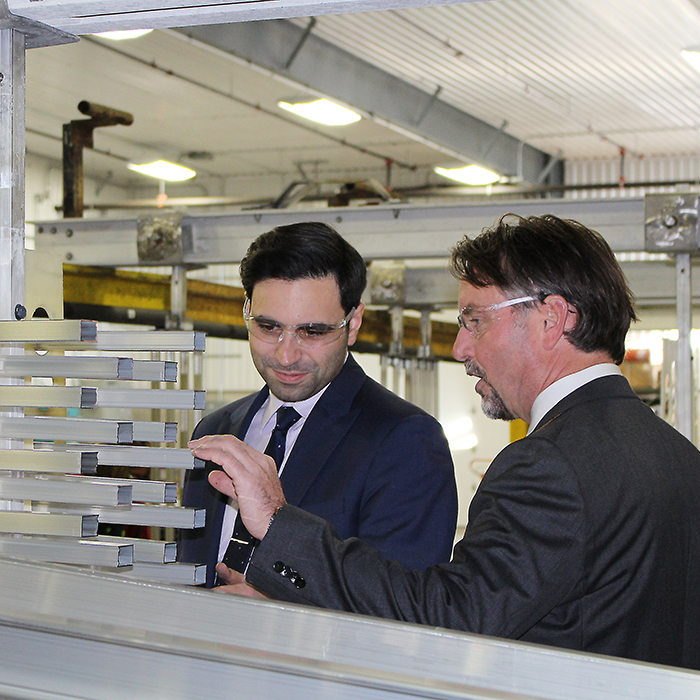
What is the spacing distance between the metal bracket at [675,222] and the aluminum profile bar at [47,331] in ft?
7.11

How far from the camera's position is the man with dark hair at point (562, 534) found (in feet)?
3.35

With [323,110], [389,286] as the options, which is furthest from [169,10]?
[323,110]

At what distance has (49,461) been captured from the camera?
40.8 inches

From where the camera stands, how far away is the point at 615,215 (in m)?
2.90

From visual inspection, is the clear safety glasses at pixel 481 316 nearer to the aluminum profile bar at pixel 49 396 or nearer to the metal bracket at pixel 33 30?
the aluminum profile bar at pixel 49 396

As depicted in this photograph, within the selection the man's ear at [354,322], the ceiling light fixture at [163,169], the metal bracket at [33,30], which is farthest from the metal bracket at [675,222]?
the ceiling light fixture at [163,169]

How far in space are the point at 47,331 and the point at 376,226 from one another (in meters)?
2.23

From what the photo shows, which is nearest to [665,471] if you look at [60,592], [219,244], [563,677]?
[563,677]

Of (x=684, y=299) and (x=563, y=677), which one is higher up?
(x=684, y=299)

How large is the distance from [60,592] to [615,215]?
8.00 ft

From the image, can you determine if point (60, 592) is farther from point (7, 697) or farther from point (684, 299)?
point (684, 299)

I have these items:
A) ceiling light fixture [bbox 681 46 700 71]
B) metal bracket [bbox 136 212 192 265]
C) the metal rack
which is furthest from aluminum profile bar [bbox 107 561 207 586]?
ceiling light fixture [bbox 681 46 700 71]

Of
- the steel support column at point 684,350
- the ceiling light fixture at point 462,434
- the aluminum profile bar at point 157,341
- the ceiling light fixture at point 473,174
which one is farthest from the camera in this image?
the ceiling light fixture at point 462,434

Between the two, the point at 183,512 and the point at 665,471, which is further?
the point at 665,471
